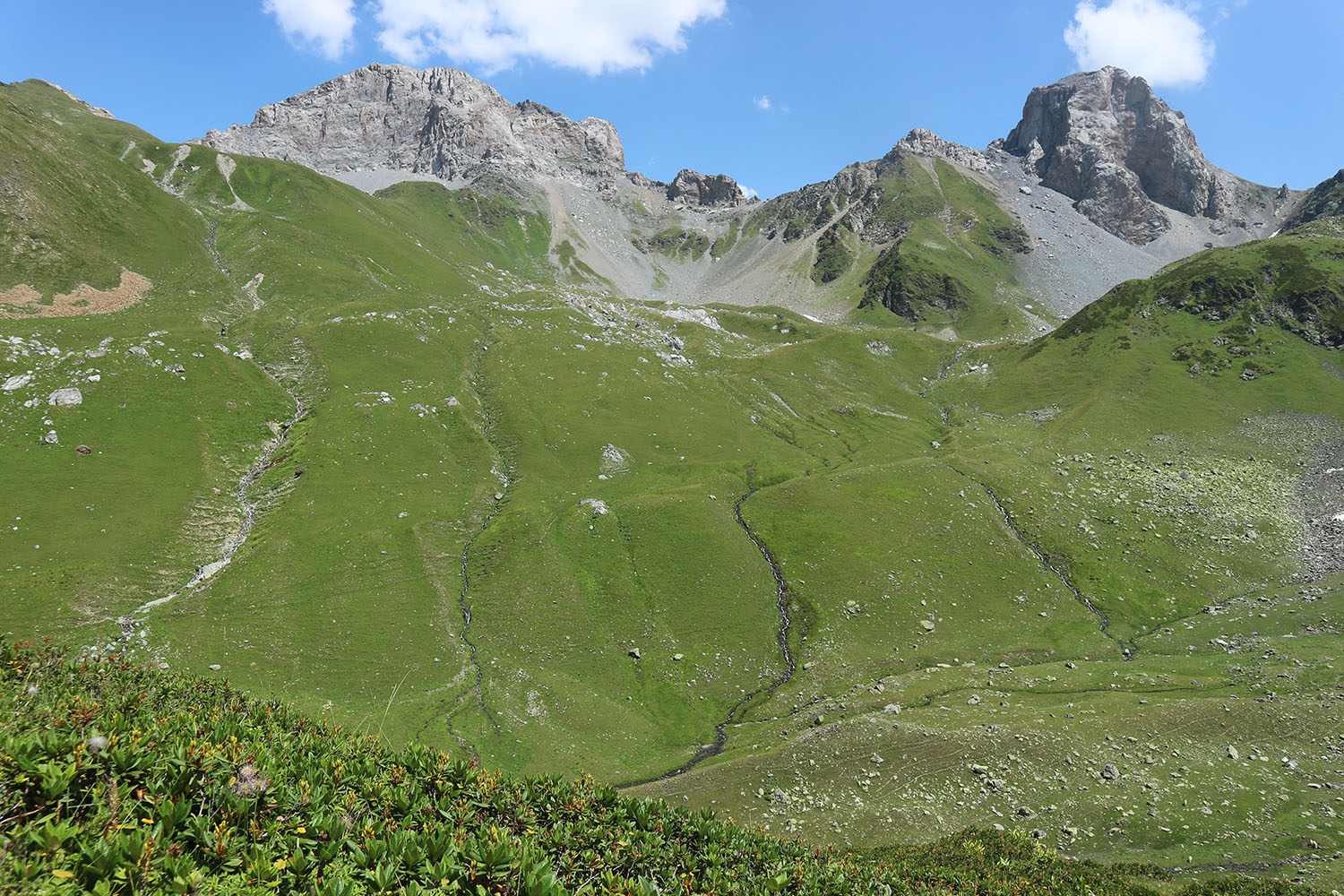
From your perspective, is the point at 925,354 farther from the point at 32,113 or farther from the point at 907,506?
the point at 32,113

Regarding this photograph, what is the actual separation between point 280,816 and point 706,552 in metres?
64.1

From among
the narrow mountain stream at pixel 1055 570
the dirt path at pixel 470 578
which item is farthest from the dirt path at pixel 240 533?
the narrow mountain stream at pixel 1055 570

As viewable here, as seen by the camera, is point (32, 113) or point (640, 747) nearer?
point (640, 747)

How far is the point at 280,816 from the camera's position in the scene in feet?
28.3

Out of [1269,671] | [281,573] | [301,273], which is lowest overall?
[1269,671]

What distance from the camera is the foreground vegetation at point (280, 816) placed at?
6.69 m

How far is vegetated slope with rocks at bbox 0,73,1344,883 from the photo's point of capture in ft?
136

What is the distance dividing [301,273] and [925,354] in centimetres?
16233

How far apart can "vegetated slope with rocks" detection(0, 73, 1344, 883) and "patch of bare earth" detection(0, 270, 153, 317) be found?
212cm

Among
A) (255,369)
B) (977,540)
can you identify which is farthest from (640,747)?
(255,369)

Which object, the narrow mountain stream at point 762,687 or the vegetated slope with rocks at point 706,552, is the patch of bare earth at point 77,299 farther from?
the narrow mountain stream at point 762,687

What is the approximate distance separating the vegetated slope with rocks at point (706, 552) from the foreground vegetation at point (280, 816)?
97.1 ft

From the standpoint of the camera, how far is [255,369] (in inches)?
3583

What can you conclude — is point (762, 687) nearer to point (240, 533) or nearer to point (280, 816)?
point (280, 816)
